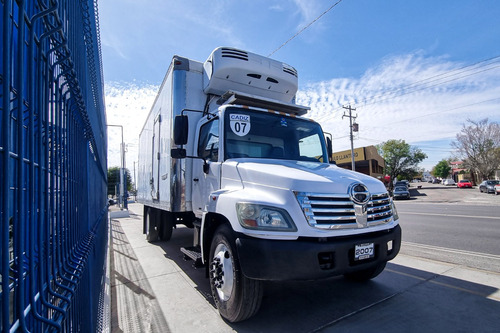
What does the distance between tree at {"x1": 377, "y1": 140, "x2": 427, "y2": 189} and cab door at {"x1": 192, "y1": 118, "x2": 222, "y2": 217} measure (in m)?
58.8

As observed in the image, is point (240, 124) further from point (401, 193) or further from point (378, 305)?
point (401, 193)

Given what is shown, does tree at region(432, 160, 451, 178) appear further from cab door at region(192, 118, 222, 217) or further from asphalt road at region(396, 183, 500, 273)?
cab door at region(192, 118, 222, 217)

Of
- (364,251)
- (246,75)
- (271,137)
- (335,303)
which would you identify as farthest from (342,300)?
(246,75)

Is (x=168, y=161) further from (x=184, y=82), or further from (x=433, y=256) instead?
(x=433, y=256)

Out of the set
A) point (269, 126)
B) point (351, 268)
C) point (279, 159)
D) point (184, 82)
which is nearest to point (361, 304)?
point (351, 268)

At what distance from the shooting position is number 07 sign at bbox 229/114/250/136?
3924mm

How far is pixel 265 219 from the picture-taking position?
2.84 metres

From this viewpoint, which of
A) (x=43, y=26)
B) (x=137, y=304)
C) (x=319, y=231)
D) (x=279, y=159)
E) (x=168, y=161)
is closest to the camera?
(x=43, y=26)

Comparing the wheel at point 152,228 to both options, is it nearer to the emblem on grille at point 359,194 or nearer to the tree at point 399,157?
the emblem on grille at point 359,194

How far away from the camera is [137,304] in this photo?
3762 millimetres

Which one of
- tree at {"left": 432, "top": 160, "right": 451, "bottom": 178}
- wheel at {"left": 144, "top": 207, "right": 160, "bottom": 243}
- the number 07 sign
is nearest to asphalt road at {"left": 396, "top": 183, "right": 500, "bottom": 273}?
the number 07 sign

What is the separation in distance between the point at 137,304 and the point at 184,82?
3.64 m

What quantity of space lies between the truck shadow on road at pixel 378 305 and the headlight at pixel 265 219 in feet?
3.77

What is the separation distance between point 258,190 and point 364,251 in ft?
4.36
